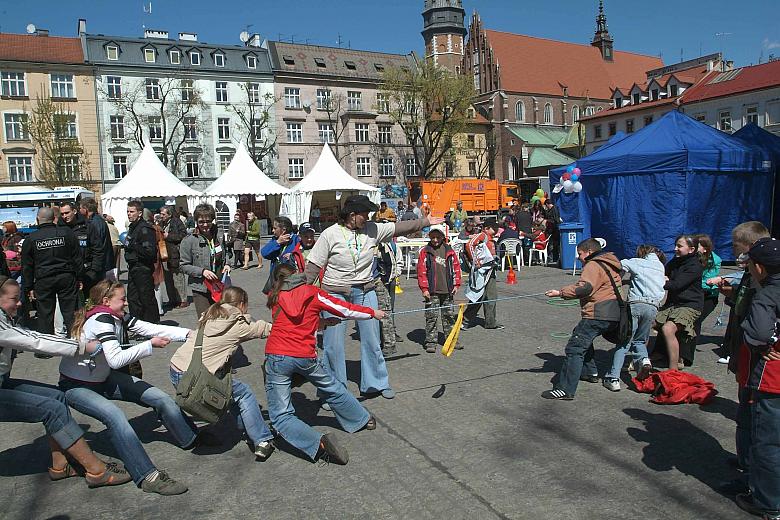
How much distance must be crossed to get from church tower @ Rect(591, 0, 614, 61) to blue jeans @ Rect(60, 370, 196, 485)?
8658cm

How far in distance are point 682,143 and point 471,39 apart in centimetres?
6200

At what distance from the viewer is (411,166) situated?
57500mm

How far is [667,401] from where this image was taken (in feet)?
19.2

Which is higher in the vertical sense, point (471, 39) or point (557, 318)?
point (471, 39)

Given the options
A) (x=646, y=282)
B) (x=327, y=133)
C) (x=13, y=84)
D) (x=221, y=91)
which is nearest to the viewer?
(x=646, y=282)

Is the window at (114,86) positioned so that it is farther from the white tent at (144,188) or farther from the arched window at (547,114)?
the arched window at (547,114)

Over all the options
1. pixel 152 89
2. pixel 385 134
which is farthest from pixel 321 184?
pixel 385 134

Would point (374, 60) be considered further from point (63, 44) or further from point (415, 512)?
point (415, 512)

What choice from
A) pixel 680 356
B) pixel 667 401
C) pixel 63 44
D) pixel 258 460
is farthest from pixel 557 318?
pixel 63 44

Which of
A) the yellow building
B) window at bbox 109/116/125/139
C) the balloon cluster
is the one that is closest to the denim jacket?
the balloon cluster

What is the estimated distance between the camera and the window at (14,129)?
43719mm

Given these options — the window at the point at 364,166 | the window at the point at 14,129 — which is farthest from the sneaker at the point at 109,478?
the window at the point at 364,166

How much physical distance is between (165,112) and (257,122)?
280 inches

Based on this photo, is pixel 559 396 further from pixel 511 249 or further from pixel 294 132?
pixel 294 132
